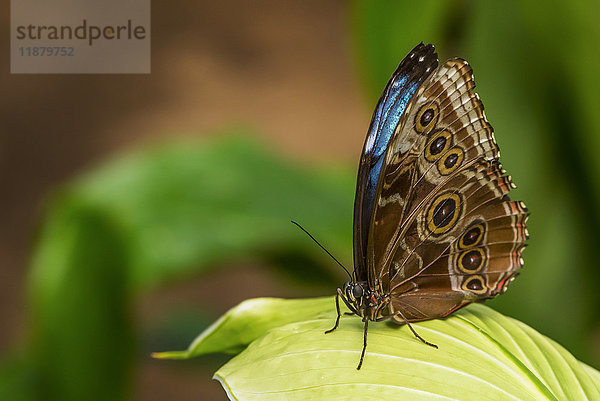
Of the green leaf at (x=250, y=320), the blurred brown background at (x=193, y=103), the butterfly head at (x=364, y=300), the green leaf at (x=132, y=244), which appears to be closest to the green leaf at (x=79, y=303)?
the green leaf at (x=132, y=244)

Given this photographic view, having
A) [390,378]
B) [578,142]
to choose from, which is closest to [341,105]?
[578,142]

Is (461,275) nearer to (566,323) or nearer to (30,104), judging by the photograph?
(566,323)

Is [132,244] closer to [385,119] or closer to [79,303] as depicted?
[79,303]

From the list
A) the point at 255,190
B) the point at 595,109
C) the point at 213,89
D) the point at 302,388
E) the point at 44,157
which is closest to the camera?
the point at 302,388

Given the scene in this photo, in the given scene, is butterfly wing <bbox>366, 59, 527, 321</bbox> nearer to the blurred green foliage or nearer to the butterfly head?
the butterfly head

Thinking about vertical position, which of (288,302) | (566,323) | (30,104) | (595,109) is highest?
(30,104)

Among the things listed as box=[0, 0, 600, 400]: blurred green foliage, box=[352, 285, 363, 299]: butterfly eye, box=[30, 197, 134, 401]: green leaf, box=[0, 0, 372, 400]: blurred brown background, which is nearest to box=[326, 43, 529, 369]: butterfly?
box=[352, 285, 363, 299]: butterfly eye

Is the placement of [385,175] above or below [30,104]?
below
